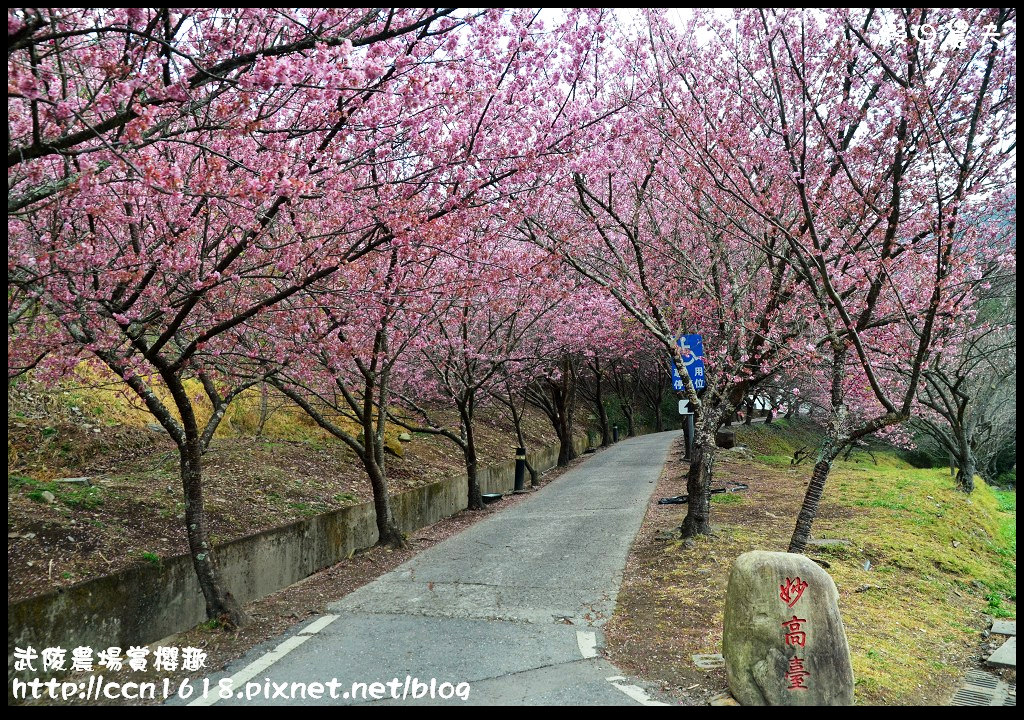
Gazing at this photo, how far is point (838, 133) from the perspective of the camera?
8102 mm

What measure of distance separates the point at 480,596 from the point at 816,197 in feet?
21.6

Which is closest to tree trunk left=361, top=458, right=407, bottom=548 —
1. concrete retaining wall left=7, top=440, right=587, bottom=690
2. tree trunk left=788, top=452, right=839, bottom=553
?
concrete retaining wall left=7, top=440, right=587, bottom=690

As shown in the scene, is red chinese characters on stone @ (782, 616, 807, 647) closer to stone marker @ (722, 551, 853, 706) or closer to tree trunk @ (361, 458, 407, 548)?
stone marker @ (722, 551, 853, 706)

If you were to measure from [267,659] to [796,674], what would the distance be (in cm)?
447

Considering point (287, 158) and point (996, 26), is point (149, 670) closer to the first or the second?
point (287, 158)

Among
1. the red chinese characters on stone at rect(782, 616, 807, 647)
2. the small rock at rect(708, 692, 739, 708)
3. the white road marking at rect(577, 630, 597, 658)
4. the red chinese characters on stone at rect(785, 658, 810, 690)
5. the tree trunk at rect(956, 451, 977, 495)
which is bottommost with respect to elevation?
the tree trunk at rect(956, 451, 977, 495)

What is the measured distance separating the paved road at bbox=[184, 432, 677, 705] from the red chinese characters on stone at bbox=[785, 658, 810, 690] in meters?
1.03

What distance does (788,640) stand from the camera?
183 inches

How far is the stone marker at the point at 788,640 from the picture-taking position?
15.0ft

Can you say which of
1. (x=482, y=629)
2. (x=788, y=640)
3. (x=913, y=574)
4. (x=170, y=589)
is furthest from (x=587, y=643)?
(x=913, y=574)

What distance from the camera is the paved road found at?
522 centimetres

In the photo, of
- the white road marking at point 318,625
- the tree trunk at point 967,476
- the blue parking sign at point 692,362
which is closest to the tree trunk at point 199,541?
the white road marking at point 318,625

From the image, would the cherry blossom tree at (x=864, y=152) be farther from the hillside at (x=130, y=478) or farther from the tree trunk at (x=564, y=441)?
the tree trunk at (x=564, y=441)
